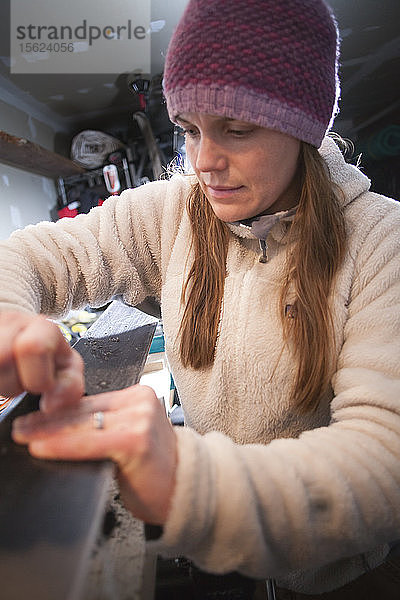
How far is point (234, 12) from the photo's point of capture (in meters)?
0.65

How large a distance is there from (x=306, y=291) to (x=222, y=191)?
27 centimetres

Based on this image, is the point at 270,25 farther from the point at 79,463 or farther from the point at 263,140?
the point at 79,463

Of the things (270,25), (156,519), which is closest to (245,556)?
(156,519)

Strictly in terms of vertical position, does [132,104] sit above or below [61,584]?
below

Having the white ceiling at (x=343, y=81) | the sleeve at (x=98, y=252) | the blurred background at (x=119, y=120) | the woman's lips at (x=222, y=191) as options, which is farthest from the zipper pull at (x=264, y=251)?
the white ceiling at (x=343, y=81)

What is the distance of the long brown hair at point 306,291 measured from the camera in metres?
0.77

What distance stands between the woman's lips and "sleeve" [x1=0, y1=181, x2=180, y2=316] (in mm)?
279

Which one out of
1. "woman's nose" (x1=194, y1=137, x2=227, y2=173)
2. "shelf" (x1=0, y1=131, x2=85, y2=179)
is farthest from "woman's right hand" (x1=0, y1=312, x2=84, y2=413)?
"shelf" (x1=0, y1=131, x2=85, y2=179)

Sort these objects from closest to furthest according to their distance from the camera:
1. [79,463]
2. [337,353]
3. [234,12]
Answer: [79,463], [234,12], [337,353]

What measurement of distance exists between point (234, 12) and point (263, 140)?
0.69 feet

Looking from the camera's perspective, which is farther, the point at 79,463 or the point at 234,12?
the point at 234,12

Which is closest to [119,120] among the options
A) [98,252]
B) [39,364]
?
[98,252]

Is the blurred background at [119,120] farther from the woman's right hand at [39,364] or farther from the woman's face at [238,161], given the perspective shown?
the woman's right hand at [39,364]

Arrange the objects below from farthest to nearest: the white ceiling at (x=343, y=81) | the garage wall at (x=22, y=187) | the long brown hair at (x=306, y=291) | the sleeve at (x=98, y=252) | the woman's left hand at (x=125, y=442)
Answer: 1. the garage wall at (x=22, y=187)
2. the white ceiling at (x=343, y=81)
3. the sleeve at (x=98, y=252)
4. the long brown hair at (x=306, y=291)
5. the woman's left hand at (x=125, y=442)
